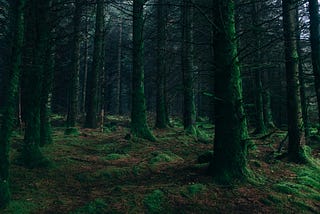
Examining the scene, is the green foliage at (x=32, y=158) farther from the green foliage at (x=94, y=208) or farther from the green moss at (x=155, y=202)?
the green moss at (x=155, y=202)

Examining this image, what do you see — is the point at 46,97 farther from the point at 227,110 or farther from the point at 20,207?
the point at 227,110

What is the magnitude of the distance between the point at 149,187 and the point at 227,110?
2.56 meters

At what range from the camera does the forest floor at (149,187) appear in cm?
619

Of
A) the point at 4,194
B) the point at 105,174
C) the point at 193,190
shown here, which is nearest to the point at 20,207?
the point at 4,194

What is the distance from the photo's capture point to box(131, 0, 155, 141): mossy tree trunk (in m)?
13.7

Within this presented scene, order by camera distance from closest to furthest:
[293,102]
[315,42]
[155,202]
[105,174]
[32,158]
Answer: [155,202] < [105,174] < [32,158] < [315,42] < [293,102]

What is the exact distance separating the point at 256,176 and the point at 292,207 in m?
1.17

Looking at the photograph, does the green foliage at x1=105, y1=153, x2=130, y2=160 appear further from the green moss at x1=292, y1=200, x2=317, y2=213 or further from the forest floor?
the green moss at x1=292, y1=200, x2=317, y2=213

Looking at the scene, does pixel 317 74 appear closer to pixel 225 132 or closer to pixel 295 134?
pixel 295 134

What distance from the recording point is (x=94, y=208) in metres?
6.04

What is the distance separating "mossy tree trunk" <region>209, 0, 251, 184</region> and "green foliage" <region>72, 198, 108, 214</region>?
8.82 feet

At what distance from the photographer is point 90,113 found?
19.7 metres

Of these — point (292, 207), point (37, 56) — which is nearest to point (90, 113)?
point (37, 56)

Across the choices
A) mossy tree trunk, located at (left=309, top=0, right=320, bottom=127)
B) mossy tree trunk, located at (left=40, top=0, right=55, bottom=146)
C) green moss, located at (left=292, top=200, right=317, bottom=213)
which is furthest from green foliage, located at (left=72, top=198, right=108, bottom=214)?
mossy tree trunk, located at (left=309, top=0, right=320, bottom=127)
